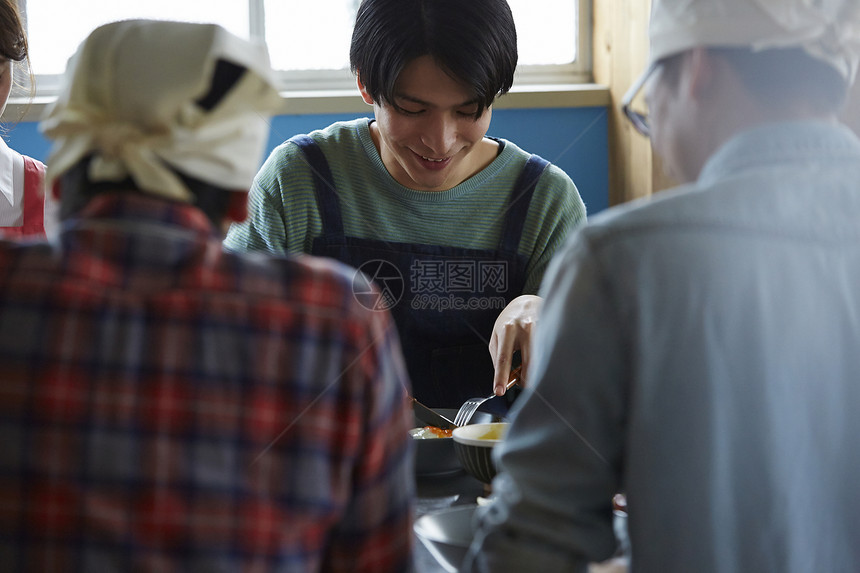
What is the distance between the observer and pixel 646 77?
2.11 feet

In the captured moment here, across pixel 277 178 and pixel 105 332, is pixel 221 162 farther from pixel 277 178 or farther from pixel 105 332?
pixel 277 178

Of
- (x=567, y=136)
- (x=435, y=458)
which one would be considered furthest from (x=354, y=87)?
(x=435, y=458)

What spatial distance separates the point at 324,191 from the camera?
139cm

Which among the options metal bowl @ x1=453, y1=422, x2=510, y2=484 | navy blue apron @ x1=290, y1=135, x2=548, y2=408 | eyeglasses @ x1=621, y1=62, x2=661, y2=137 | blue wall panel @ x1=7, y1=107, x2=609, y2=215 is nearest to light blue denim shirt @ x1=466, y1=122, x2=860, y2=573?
eyeglasses @ x1=621, y1=62, x2=661, y2=137

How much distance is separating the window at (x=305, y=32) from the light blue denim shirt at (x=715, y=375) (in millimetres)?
2052

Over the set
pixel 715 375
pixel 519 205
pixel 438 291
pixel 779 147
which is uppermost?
pixel 779 147

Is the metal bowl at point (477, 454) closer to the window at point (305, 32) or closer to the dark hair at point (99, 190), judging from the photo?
the dark hair at point (99, 190)

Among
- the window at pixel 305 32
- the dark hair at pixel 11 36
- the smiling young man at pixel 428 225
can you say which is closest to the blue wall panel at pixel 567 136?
Answer: the window at pixel 305 32

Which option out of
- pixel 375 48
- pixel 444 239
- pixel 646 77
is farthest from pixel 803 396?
pixel 444 239

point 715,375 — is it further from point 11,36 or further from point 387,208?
point 11,36

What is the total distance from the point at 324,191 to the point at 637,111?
30.3 inches

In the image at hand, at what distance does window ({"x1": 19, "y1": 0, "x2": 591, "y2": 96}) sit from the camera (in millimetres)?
2443

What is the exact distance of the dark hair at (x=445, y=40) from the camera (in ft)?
3.64

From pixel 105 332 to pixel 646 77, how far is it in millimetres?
421
